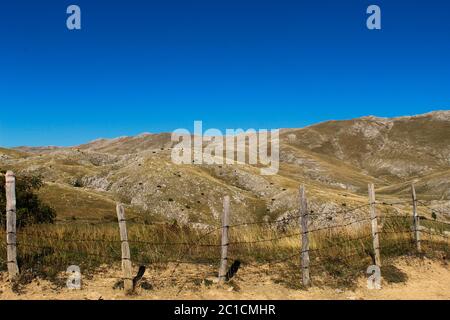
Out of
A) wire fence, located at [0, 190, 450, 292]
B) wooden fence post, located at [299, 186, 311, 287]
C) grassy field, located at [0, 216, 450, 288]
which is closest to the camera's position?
wooden fence post, located at [299, 186, 311, 287]

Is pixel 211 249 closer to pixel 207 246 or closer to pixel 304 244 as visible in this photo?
pixel 207 246

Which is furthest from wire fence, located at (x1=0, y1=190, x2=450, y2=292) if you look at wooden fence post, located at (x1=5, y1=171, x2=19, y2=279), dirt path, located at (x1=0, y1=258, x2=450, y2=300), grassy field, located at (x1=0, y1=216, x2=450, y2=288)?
dirt path, located at (x1=0, y1=258, x2=450, y2=300)

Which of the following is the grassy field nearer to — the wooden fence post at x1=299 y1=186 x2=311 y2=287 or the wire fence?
the wire fence

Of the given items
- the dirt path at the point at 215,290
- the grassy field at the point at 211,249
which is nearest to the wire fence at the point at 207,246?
the grassy field at the point at 211,249

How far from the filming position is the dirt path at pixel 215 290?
495 inches

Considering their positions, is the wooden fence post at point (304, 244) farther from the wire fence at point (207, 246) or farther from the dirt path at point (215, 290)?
the dirt path at point (215, 290)

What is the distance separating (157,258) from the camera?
50.5 feet

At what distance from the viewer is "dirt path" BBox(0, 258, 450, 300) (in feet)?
41.2

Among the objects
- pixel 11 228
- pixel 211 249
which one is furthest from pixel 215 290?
pixel 11 228

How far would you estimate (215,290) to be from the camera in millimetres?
13406
